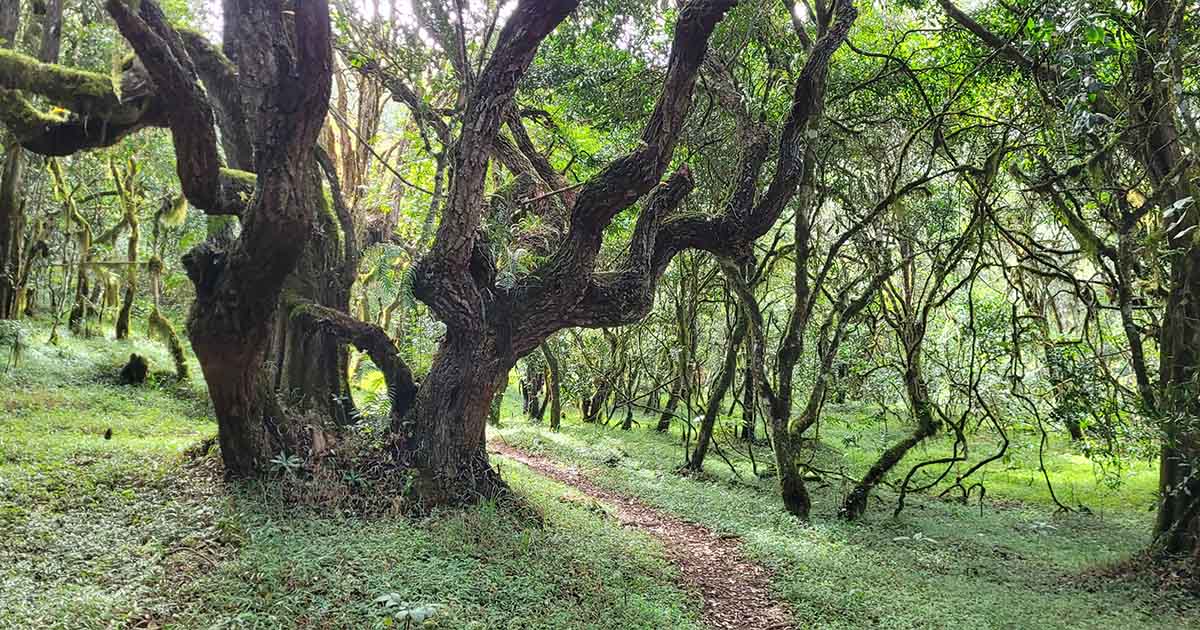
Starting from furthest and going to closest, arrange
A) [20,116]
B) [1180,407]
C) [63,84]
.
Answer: [63,84] → [20,116] → [1180,407]

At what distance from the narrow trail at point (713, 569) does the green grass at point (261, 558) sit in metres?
0.27

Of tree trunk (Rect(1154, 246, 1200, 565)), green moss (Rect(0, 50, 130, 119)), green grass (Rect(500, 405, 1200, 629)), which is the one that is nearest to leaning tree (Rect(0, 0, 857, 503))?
green moss (Rect(0, 50, 130, 119))

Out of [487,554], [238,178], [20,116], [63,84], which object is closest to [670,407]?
[487,554]

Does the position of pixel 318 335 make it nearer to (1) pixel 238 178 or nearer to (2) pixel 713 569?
(1) pixel 238 178

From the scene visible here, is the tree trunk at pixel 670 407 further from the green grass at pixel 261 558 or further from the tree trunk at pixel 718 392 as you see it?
the green grass at pixel 261 558

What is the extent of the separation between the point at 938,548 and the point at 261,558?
22.3ft

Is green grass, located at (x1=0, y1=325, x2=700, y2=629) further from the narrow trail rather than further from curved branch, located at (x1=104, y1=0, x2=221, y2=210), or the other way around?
curved branch, located at (x1=104, y1=0, x2=221, y2=210)

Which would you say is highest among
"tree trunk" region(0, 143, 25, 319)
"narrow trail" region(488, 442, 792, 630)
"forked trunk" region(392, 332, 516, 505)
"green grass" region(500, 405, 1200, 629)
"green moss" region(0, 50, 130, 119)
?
"green moss" region(0, 50, 130, 119)

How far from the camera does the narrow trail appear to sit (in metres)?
5.95

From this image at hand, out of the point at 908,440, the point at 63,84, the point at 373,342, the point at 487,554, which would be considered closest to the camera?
the point at 487,554

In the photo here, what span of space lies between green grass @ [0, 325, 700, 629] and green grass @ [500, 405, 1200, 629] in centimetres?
147

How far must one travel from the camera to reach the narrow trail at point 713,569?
19.5 feet

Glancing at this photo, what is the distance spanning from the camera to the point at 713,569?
703cm

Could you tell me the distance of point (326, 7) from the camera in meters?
5.44
